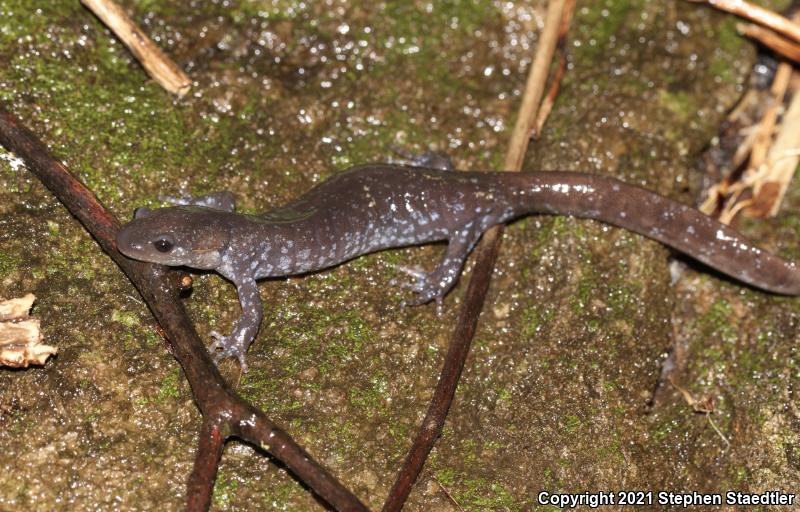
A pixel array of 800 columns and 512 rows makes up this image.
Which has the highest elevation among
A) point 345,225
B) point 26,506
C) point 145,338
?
point 345,225

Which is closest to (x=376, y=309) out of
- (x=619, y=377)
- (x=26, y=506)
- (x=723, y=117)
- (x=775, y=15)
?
(x=619, y=377)

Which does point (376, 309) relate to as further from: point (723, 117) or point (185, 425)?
point (723, 117)

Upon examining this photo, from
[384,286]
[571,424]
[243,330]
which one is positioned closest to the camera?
[243,330]

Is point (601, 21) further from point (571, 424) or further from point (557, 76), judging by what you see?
point (571, 424)

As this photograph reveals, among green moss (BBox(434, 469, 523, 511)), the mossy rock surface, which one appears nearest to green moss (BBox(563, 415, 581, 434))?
the mossy rock surface

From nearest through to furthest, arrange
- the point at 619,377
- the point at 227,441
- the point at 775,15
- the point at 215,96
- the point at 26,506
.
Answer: the point at 26,506 → the point at 227,441 → the point at 619,377 → the point at 215,96 → the point at 775,15

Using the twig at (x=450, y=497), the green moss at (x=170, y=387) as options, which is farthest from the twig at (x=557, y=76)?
the green moss at (x=170, y=387)

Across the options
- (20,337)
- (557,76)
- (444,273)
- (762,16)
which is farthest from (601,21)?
(20,337)
